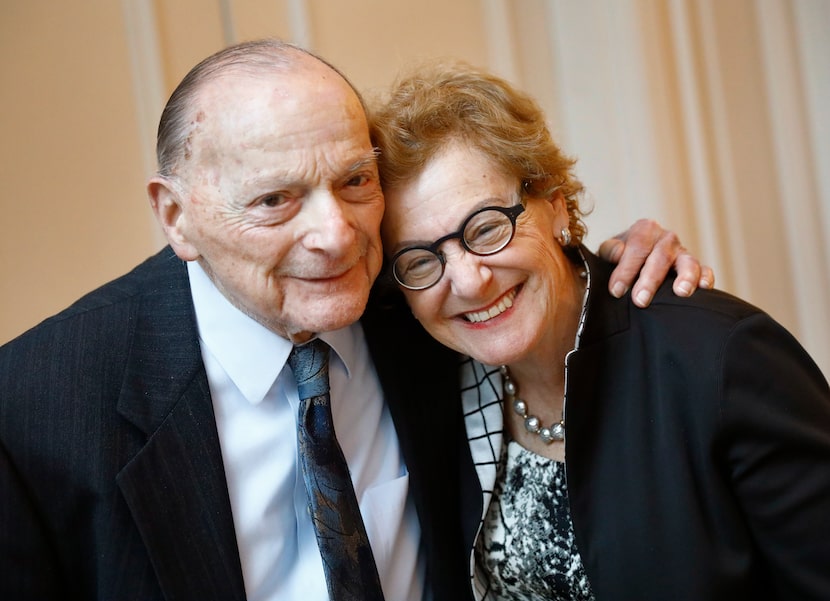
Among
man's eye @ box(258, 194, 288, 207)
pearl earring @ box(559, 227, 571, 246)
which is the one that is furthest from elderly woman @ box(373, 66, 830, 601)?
man's eye @ box(258, 194, 288, 207)

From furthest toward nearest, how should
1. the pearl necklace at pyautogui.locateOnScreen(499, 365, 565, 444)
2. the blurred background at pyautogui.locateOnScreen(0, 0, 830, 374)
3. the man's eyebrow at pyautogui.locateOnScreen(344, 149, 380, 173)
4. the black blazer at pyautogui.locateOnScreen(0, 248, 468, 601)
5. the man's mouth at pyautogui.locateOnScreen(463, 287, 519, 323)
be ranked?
the blurred background at pyautogui.locateOnScreen(0, 0, 830, 374) < the pearl necklace at pyautogui.locateOnScreen(499, 365, 565, 444) < the man's mouth at pyautogui.locateOnScreen(463, 287, 519, 323) < the man's eyebrow at pyautogui.locateOnScreen(344, 149, 380, 173) < the black blazer at pyautogui.locateOnScreen(0, 248, 468, 601)

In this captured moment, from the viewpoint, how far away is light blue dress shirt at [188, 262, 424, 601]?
1586 millimetres

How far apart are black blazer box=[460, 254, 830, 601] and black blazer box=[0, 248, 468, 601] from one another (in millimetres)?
687

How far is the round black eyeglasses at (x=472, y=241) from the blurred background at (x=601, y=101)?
2.82 feet

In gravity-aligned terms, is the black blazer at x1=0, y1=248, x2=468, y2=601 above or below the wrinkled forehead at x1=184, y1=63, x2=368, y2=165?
below

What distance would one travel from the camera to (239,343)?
5.38 feet

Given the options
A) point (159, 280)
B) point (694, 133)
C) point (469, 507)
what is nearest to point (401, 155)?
point (159, 280)

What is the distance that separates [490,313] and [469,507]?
0.43 m

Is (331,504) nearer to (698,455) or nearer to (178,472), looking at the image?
(178,472)

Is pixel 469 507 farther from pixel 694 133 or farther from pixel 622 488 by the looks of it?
pixel 694 133

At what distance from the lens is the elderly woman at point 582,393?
5.03 feet

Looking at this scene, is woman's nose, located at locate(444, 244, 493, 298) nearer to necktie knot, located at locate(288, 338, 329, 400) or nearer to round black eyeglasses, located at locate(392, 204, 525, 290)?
round black eyeglasses, located at locate(392, 204, 525, 290)

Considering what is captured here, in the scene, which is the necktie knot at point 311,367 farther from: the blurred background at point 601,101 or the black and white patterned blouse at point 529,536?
the blurred background at point 601,101

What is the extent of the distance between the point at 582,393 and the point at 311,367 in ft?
1.71
